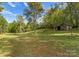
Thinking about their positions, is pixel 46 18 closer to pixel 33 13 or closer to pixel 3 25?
pixel 33 13

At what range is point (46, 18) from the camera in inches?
59.9

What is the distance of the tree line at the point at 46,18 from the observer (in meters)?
1.50

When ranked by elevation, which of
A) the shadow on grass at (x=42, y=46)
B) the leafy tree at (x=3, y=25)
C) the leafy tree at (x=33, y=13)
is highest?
the leafy tree at (x=33, y=13)

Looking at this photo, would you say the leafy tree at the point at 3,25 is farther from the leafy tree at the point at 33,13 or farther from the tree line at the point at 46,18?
the leafy tree at the point at 33,13

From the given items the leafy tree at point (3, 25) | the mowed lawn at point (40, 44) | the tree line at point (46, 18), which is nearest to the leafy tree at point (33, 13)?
the tree line at point (46, 18)

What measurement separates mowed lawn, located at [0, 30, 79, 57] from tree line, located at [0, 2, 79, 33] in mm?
48

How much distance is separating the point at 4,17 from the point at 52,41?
496 millimetres

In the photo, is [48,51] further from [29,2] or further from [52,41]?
[29,2]

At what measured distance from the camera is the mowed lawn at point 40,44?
148cm

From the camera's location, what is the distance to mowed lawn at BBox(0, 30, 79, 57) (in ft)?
4.86

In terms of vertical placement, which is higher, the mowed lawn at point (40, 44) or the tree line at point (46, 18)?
the tree line at point (46, 18)

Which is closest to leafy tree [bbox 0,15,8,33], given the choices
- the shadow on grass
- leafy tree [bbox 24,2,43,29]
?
the shadow on grass

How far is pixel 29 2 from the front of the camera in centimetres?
150

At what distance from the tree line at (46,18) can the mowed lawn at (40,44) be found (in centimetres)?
5
